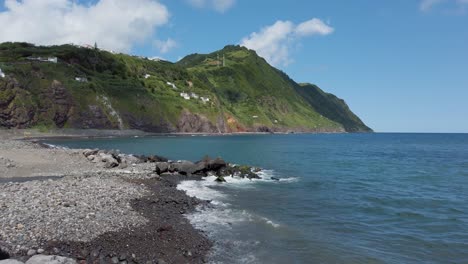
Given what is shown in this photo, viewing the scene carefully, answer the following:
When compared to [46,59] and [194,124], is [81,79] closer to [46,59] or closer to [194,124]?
[46,59]

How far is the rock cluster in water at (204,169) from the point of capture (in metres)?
44.7

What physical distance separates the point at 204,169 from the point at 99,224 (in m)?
28.2

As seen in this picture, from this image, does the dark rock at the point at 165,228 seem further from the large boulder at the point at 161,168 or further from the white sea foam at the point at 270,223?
→ the large boulder at the point at 161,168

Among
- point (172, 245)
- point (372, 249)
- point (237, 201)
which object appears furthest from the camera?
point (237, 201)

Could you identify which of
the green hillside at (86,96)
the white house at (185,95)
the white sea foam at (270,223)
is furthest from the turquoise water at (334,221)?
the white house at (185,95)

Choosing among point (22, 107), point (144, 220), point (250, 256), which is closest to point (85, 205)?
point (144, 220)

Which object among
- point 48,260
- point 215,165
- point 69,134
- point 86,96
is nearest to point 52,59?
point 86,96

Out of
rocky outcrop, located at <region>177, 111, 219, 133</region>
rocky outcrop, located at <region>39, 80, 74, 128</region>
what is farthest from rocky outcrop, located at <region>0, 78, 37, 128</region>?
rocky outcrop, located at <region>177, 111, 219, 133</region>

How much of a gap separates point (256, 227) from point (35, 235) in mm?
12076

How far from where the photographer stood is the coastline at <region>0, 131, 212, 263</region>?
51.7ft

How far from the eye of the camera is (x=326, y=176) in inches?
2045

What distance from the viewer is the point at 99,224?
736 inches

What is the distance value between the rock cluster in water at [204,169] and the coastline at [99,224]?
14067 mm

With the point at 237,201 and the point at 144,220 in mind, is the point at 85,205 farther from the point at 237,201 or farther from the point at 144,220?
the point at 237,201
